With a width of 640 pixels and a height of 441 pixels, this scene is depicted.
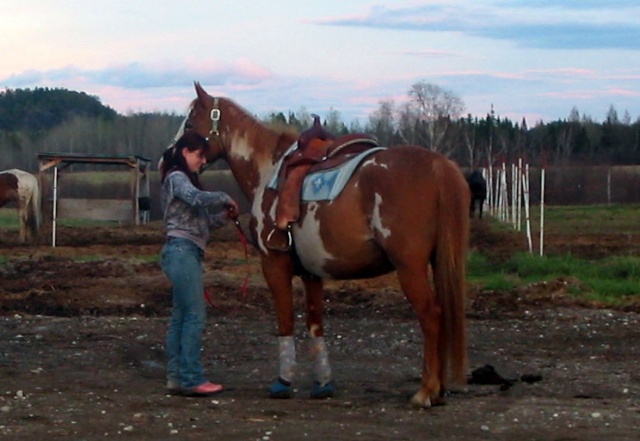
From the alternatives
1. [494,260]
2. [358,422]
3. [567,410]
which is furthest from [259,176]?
[494,260]

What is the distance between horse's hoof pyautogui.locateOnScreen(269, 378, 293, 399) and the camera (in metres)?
7.13

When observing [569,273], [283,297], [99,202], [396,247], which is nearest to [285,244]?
[283,297]

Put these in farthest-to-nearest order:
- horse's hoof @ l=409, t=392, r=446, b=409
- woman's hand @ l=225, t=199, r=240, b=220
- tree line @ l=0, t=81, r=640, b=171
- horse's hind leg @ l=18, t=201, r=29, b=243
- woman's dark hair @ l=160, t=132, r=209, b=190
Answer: tree line @ l=0, t=81, r=640, b=171
horse's hind leg @ l=18, t=201, r=29, b=243
woman's dark hair @ l=160, t=132, r=209, b=190
woman's hand @ l=225, t=199, r=240, b=220
horse's hoof @ l=409, t=392, r=446, b=409

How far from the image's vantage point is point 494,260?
16.5 m

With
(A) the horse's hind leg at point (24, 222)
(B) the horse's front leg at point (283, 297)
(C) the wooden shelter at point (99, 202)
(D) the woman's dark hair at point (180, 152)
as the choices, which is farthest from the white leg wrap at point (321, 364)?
(C) the wooden shelter at point (99, 202)

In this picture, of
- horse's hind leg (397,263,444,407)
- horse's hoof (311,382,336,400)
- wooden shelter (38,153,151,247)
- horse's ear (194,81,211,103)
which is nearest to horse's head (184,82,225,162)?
horse's ear (194,81,211,103)

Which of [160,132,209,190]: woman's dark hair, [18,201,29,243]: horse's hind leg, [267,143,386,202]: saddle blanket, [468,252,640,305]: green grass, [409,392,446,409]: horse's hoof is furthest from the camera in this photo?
[18,201,29,243]: horse's hind leg

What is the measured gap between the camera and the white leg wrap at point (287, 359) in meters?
7.18

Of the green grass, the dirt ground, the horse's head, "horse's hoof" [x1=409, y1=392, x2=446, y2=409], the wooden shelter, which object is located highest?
the horse's head

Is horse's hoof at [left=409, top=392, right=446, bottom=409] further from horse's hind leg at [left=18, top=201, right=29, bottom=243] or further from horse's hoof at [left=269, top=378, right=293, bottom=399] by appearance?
horse's hind leg at [left=18, top=201, right=29, bottom=243]

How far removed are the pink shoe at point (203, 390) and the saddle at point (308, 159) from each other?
3.87ft

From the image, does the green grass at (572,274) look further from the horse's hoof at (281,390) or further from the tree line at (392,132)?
the tree line at (392,132)

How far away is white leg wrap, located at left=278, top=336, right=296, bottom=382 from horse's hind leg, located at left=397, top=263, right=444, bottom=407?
3.11ft

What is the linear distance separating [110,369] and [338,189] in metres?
2.59
